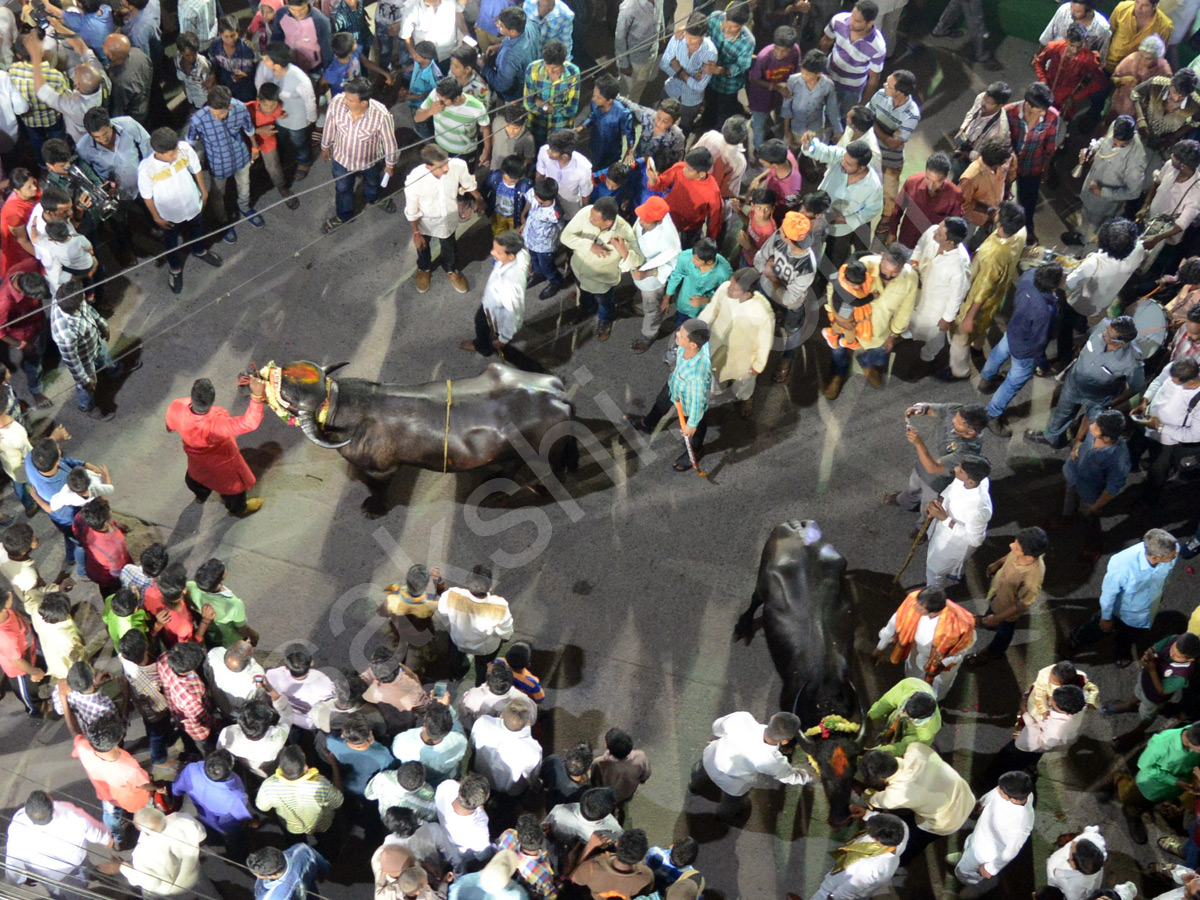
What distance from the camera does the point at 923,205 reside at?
32.9 feet

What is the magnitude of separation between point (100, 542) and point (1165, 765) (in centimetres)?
668

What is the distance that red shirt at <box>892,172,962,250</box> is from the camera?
9930 mm

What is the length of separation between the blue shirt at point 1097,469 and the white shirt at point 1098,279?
1305mm

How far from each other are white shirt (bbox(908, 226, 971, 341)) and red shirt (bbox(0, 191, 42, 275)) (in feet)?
→ 21.5

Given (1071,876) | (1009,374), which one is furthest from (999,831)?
(1009,374)

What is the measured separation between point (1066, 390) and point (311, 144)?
22.1ft

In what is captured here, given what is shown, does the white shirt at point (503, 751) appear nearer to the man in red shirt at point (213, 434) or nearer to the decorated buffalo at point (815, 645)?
the decorated buffalo at point (815, 645)

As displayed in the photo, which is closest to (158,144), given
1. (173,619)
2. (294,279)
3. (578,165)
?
(294,279)

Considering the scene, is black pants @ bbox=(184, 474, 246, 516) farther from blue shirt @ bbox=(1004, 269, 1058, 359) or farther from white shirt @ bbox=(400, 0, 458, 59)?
blue shirt @ bbox=(1004, 269, 1058, 359)

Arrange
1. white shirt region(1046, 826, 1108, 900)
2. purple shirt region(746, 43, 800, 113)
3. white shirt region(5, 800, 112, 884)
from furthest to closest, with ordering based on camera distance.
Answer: purple shirt region(746, 43, 800, 113) < white shirt region(1046, 826, 1108, 900) < white shirt region(5, 800, 112, 884)

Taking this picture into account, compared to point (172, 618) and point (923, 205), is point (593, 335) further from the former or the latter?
point (172, 618)

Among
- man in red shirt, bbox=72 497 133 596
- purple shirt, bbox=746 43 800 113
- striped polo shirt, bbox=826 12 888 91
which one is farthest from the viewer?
purple shirt, bbox=746 43 800 113

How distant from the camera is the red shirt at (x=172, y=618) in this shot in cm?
779

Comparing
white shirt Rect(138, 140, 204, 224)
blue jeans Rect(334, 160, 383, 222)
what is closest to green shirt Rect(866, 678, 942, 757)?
blue jeans Rect(334, 160, 383, 222)
